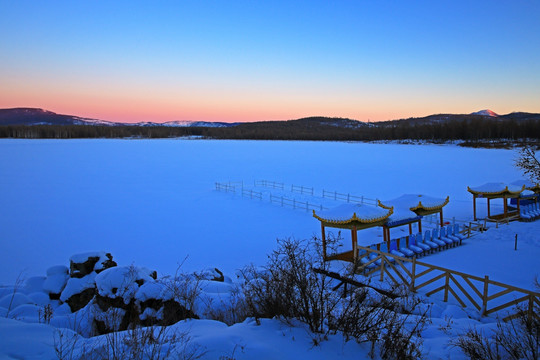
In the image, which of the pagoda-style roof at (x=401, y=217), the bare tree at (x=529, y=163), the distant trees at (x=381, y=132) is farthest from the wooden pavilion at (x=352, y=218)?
the distant trees at (x=381, y=132)

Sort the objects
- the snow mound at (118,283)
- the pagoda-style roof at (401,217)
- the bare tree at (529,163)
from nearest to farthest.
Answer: the snow mound at (118,283), the bare tree at (529,163), the pagoda-style roof at (401,217)

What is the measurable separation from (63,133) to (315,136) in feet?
334

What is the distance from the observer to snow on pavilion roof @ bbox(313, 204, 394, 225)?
11.1 metres

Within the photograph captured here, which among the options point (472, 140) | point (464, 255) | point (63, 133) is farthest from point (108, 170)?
point (63, 133)

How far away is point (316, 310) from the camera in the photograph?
14.0ft

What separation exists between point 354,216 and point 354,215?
0.04m

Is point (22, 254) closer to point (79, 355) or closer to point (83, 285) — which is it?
point (83, 285)

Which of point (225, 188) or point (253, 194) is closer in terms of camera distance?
point (253, 194)

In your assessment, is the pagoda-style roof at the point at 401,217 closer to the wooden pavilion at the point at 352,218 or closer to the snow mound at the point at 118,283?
the wooden pavilion at the point at 352,218

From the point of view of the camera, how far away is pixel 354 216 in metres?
11.1

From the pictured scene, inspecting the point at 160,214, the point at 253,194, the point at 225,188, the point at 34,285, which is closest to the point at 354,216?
the point at 34,285

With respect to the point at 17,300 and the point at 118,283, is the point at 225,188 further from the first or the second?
the point at 118,283

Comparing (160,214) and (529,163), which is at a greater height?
(529,163)

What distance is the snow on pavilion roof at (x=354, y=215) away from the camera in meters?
11.1
